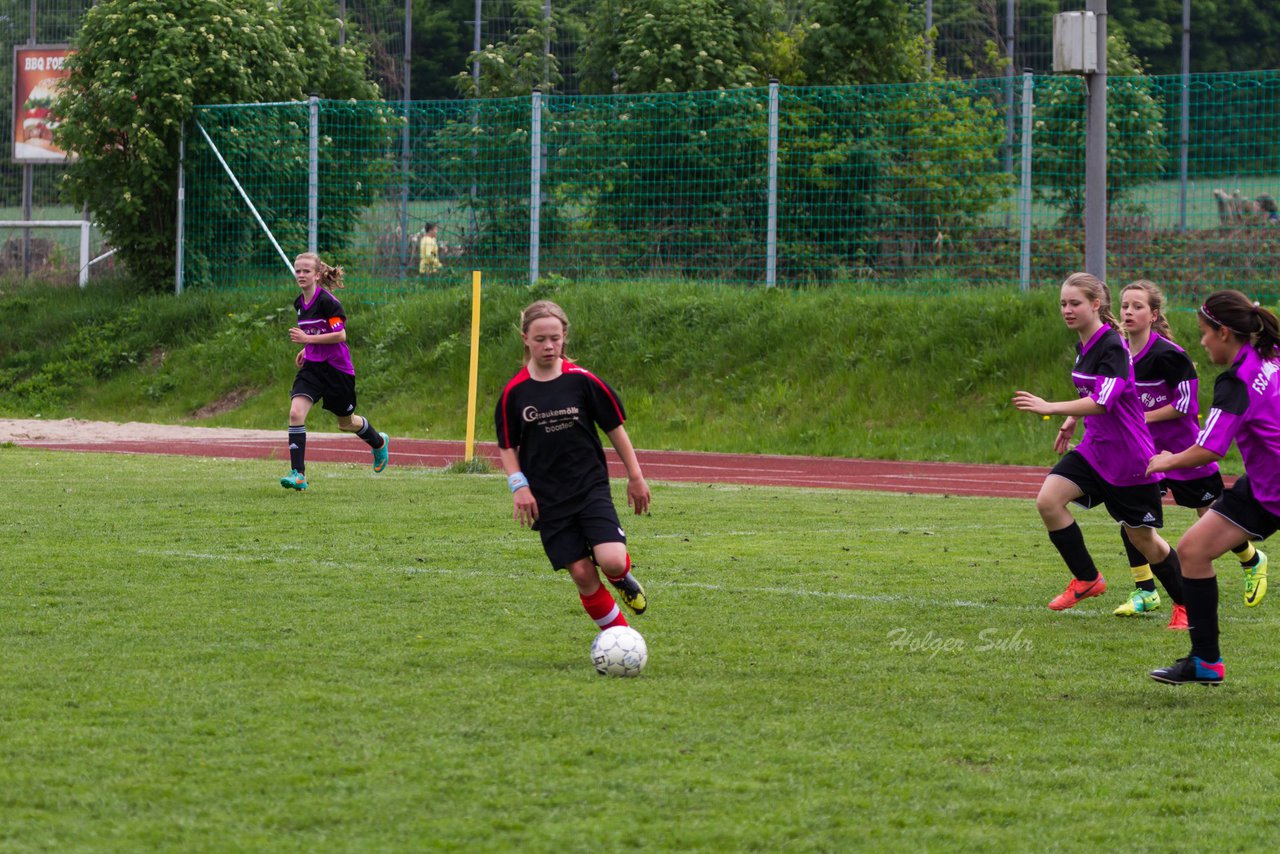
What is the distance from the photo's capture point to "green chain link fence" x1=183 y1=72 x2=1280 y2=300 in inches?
805

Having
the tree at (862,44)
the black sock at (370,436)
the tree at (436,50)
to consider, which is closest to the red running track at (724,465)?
the black sock at (370,436)

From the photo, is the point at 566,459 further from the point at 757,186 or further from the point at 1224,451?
the point at 757,186

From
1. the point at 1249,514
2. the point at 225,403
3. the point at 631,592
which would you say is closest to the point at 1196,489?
the point at 1249,514

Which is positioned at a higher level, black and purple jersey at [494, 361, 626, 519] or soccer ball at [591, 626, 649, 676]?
black and purple jersey at [494, 361, 626, 519]

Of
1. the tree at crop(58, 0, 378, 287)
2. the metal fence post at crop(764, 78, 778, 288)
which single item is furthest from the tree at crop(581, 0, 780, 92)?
the tree at crop(58, 0, 378, 287)

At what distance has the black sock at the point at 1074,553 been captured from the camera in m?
8.99

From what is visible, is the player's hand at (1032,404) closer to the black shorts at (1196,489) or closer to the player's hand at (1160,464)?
the player's hand at (1160,464)

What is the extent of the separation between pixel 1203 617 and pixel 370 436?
32.4ft

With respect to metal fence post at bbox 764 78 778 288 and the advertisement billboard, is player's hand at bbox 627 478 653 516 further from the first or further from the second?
the advertisement billboard

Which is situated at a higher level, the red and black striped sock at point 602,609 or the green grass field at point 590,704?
the red and black striped sock at point 602,609

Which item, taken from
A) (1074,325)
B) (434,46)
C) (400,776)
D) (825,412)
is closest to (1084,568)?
(1074,325)

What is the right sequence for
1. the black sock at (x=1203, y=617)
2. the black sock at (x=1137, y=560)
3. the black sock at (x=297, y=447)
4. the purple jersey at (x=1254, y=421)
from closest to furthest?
the purple jersey at (x=1254, y=421), the black sock at (x=1203, y=617), the black sock at (x=1137, y=560), the black sock at (x=297, y=447)

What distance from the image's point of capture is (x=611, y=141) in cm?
2355

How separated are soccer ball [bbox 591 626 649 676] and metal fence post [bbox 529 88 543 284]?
17345 millimetres
